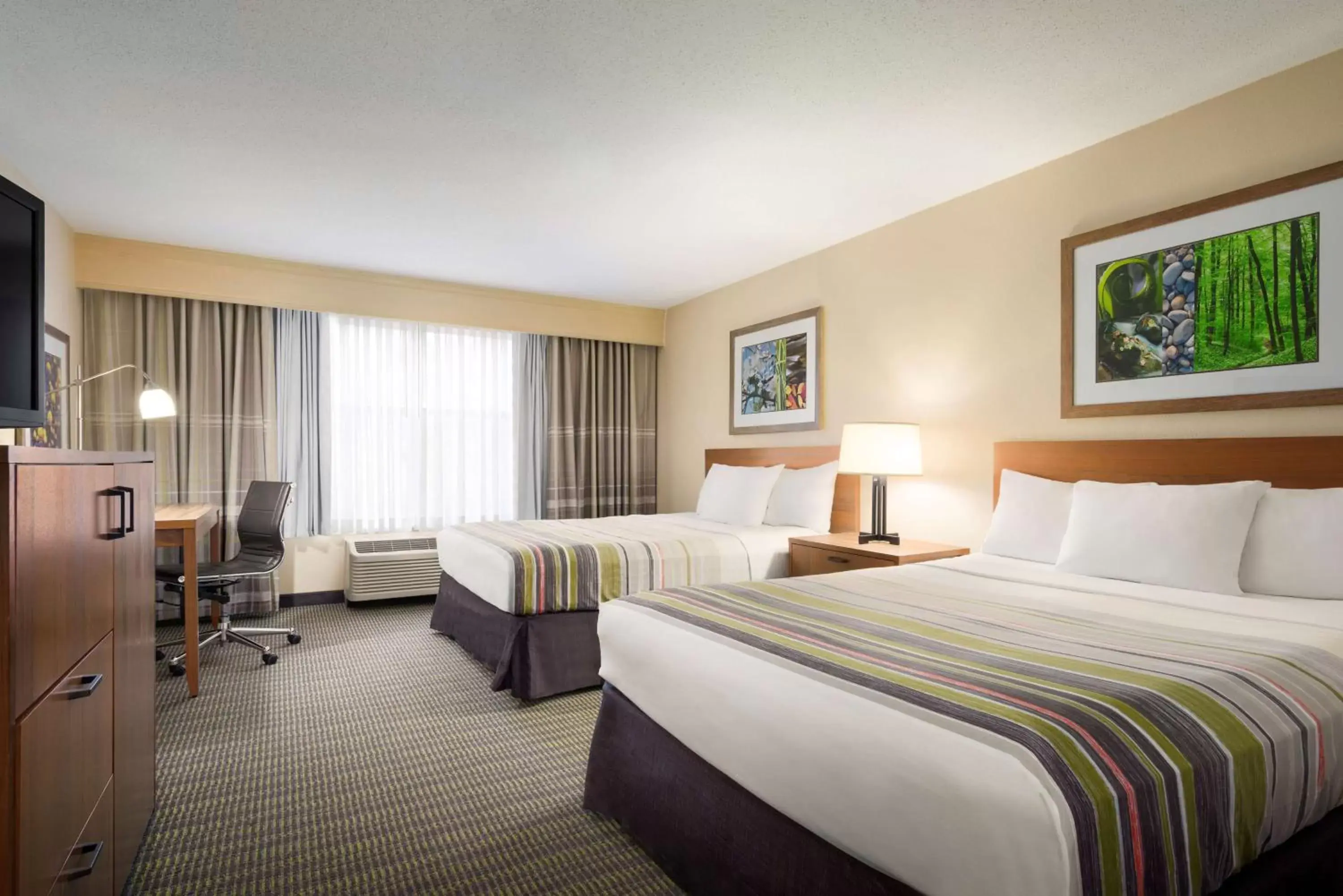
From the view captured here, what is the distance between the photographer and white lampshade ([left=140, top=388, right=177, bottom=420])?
3891mm

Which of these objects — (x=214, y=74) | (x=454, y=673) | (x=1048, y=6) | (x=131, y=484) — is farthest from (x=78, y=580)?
(x=1048, y=6)

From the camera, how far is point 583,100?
2.66 meters

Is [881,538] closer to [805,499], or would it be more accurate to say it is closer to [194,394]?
[805,499]

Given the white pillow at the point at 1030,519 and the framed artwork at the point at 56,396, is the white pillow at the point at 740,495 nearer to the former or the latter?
the white pillow at the point at 1030,519

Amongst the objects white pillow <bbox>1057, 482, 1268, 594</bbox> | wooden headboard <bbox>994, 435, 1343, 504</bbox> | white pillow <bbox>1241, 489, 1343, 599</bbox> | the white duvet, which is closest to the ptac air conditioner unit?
the white duvet

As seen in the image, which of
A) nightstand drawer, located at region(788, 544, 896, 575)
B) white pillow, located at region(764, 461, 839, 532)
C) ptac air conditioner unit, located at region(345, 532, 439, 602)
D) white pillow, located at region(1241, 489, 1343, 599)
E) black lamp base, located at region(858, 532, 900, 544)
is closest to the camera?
white pillow, located at region(1241, 489, 1343, 599)

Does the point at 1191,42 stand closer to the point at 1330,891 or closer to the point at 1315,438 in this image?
the point at 1315,438

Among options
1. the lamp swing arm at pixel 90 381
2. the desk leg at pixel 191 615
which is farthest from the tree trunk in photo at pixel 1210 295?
the lamp swing arm at pixel 90 381

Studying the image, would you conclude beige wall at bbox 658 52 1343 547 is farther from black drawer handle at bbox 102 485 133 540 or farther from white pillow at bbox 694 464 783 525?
black drawer handle at bbox 102 485 133 540

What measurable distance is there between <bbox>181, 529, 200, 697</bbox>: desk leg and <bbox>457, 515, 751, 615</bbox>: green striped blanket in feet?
4.36

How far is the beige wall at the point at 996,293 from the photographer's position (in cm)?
253

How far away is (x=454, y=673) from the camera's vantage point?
3.55 metres

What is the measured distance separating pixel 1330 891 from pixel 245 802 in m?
2.89

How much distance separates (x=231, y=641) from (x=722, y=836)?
12.2ft
